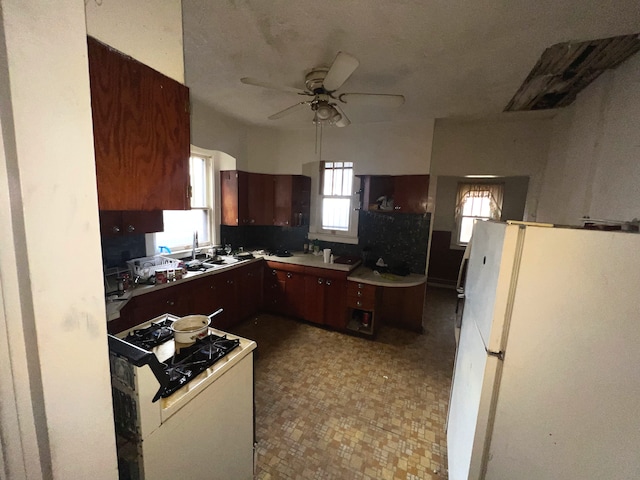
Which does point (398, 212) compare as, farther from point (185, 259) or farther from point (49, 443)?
point (49, 443)

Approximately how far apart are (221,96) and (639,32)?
123 inches

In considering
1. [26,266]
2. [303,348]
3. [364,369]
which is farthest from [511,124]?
[26,266]

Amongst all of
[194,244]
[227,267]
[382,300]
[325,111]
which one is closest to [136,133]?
[325,111]

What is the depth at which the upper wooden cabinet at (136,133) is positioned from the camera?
0.71 m

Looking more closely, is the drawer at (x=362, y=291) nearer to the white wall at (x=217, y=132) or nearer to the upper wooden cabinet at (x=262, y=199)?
the upper wooden cabinet at (x=262, y=199)

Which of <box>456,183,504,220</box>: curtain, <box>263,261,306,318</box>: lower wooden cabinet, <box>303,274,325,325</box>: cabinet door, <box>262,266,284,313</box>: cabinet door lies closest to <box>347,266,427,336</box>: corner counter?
<box>303,274,325,325</box>: cabinet door

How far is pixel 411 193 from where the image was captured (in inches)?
121

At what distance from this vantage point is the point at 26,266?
0.46 meters

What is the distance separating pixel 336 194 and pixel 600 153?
265cm

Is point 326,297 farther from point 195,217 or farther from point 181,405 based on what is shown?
point 181,405

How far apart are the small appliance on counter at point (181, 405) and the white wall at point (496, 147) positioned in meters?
3.04

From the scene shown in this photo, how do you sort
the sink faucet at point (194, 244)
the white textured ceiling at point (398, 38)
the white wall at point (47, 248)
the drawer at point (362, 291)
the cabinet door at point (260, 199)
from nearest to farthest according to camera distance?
1. the white wall at point (47, 248)
2. the white textured ceiling at point (398, 38)
3. the drawer at point (362, 291)
4. the sink faucet at point (194, 244)
5. the cabinet door at point (260, 199)

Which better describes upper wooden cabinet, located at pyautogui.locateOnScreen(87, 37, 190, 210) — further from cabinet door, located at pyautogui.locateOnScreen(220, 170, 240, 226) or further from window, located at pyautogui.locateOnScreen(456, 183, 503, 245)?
window, located at pyautogui.locateOnScreen(456, 183, 503, 245)

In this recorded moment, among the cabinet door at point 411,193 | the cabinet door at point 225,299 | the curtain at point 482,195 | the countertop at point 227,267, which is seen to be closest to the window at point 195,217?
the countertop at point 227,267
